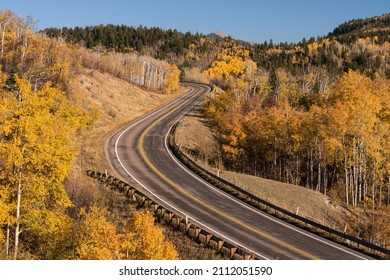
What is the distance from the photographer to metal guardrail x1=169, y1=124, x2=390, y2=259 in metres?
25.1

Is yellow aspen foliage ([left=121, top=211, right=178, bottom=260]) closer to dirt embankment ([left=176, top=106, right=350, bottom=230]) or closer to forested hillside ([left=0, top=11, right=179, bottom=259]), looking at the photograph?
forested hillside ([left=0, top=11, right=179, bottom=259])

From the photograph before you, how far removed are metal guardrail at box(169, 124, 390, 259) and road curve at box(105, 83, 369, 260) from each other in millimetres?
807

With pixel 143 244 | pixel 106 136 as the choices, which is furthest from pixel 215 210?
pixel 106 136

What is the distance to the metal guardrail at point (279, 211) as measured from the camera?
82.2 feet

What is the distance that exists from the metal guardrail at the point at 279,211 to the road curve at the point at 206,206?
2.65 feet

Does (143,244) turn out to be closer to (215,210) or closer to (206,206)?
(215,210)

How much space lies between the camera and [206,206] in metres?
31.5

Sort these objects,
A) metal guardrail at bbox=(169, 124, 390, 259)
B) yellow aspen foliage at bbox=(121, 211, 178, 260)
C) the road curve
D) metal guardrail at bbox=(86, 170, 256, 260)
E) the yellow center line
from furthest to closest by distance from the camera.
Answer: metal guardrail at bbox=(169, 124, 390, 259) < the road curve < the yellow center line < metal guardrail at bbox=(86, 170, 256, 260) < yellow aspen foliage at bbox=(121, 211, 178, 260)

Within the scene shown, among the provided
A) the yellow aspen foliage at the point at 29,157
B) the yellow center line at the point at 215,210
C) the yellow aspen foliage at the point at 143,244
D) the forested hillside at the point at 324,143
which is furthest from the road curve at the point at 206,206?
the forested hillside at the point at 324,143

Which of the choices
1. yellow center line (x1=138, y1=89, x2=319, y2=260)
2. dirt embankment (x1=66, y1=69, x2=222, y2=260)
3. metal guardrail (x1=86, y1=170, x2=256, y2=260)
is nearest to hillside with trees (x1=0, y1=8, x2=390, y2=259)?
dirt embankment (x1=66, y1=69, x2=222, y2=260)

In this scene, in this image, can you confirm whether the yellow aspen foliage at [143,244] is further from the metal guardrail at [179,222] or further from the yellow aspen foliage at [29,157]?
the metal guardrail at [179,222]

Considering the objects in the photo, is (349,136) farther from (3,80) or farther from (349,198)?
(3,80)

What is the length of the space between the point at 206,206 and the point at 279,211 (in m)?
6.07
